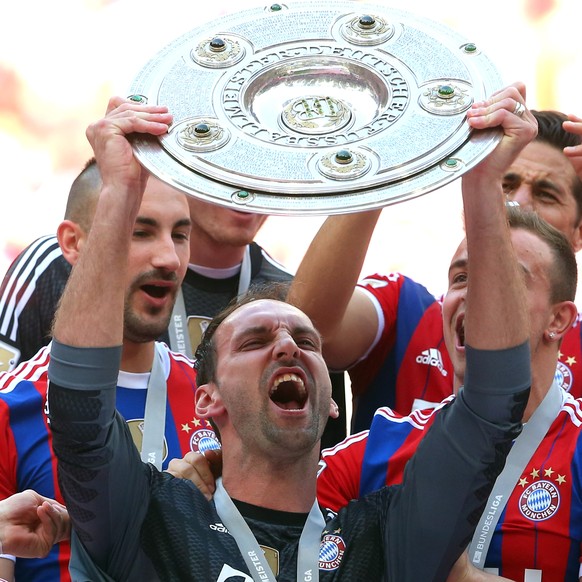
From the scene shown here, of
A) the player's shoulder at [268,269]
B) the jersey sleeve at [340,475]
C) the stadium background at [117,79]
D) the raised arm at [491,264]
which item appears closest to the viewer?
the raised arm at [491,264]

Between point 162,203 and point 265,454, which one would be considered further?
point 162,203

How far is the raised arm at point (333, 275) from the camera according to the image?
4051 mm

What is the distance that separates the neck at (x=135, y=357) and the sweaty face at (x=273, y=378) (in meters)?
0.38

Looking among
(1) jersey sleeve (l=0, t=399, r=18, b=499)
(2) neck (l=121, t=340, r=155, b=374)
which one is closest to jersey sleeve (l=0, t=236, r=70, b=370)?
(2) neck (l=121, t=340, r=155, b=374)

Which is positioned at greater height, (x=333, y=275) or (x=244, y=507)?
(x=333, y=275)

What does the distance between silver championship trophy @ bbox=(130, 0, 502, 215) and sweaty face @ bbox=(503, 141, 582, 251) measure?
1.09 metres

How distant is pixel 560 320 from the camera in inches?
153

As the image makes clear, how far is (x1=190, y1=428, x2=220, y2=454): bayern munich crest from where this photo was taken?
152 inches

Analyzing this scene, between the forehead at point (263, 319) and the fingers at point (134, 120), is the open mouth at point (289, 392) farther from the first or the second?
the fingers at point (134, 120)

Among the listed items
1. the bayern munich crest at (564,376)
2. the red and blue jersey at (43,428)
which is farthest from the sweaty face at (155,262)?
the bayern munich crest at (564,376)

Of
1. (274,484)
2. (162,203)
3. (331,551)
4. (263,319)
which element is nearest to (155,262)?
(162,203)

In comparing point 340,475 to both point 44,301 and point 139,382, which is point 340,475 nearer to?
point 139,382

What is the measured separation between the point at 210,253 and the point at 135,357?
0.78 m

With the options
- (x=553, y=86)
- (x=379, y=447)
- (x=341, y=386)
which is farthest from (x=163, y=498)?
(x=553, y=86)
